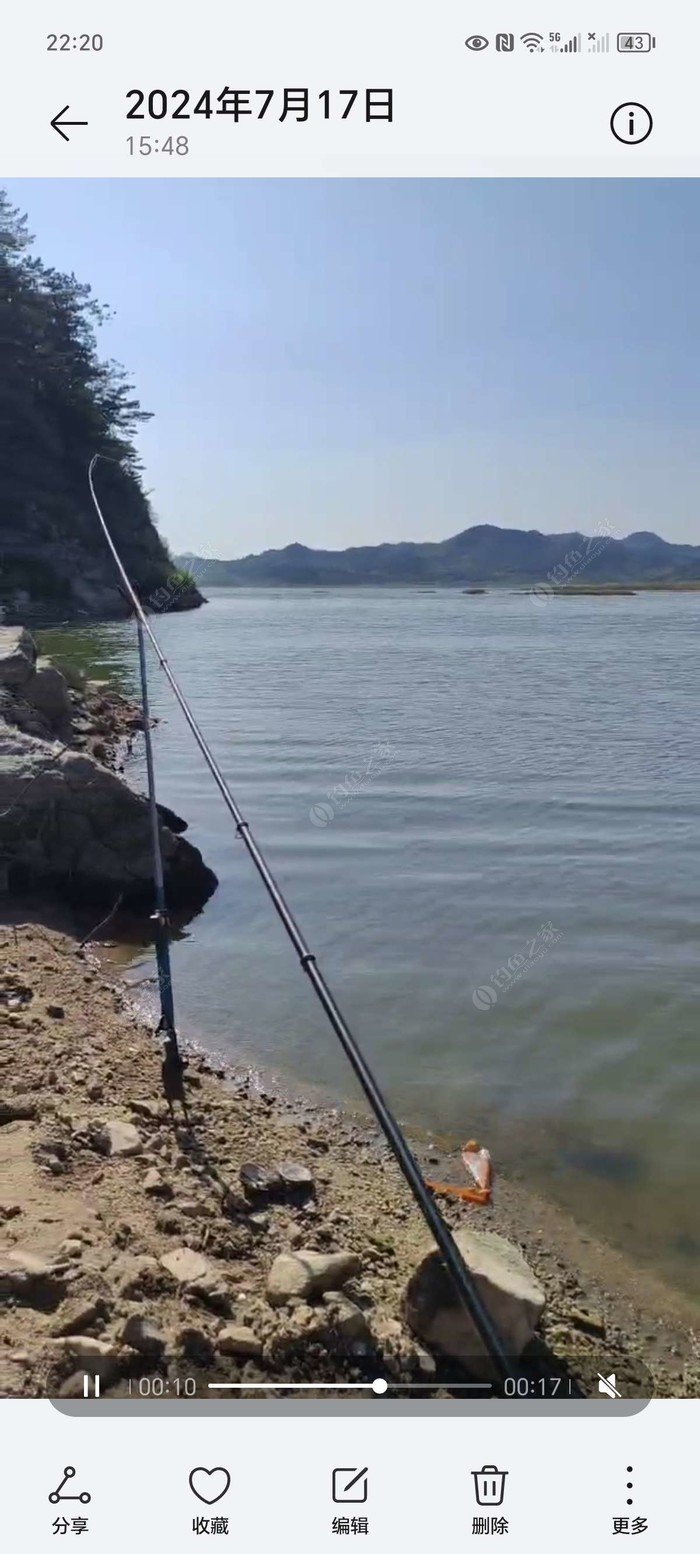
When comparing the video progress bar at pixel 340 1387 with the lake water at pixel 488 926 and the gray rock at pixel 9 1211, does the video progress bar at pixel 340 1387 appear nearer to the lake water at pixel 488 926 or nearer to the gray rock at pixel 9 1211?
the gray rock at pixel 9 1211

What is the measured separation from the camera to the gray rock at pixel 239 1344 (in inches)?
128

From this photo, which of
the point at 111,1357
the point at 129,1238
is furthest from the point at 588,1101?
the point at 111,1357

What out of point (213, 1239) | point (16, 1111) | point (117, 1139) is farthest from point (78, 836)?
point (213, 1239)

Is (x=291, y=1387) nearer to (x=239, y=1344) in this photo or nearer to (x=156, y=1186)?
(x=239, y=1344)

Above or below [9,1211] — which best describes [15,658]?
above

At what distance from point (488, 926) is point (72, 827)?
3.44 m

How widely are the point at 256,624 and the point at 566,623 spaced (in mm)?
14982

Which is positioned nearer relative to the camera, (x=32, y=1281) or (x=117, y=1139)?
(x=32, y=1281)

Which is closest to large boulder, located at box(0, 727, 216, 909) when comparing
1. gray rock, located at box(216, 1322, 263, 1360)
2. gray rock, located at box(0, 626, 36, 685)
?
gray rock, located at box(0, 626, 36, 685)

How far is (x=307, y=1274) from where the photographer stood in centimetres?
376

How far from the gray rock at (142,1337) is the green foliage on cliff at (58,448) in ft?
167
